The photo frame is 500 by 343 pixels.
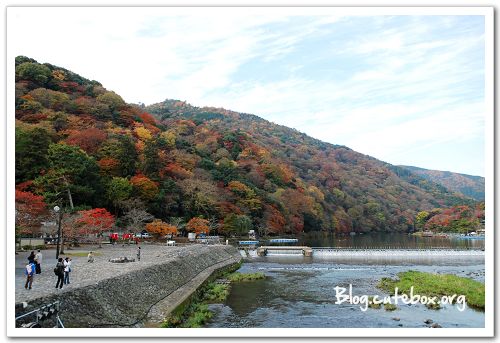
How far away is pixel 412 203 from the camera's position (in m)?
95.1

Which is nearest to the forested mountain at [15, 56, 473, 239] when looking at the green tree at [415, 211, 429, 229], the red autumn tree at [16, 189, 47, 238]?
the green tree at [415, 211, 429, 229]

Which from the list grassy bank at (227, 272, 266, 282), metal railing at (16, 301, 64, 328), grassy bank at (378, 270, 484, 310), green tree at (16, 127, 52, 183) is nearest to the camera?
Result: metal railing at (16, 301, 64, 328)

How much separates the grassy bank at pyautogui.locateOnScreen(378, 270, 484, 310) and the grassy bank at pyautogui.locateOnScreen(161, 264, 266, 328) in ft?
24.7

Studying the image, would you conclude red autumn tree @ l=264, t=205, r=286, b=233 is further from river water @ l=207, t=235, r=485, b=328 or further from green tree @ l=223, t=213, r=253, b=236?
river water @ l=207, t=235, r=485, b=328

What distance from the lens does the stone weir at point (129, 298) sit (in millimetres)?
10445

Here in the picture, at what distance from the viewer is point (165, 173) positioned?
4572 centimetres

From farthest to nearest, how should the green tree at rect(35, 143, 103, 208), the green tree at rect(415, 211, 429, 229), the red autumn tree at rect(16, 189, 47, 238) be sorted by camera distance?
the green tree at rect(415, 211, 429, 229)
the green tree at rect(35, 143, 103, 208)
the red autumn tree at rect(16, 189, 47, 238)

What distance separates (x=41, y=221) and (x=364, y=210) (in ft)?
228

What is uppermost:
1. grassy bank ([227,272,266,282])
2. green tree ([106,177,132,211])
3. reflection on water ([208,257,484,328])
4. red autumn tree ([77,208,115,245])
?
green tree ([106,177,132,211])

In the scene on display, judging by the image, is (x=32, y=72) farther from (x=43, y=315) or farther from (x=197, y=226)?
(x=43, y=315)

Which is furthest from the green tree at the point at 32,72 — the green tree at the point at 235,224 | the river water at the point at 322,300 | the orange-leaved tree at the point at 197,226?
the river water at the point at 322,300

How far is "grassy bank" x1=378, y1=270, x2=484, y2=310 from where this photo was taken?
16.6 metres

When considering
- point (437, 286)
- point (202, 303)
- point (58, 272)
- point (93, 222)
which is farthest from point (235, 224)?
point (58, 272)

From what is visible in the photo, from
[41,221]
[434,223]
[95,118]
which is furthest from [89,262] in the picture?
[434,223]
